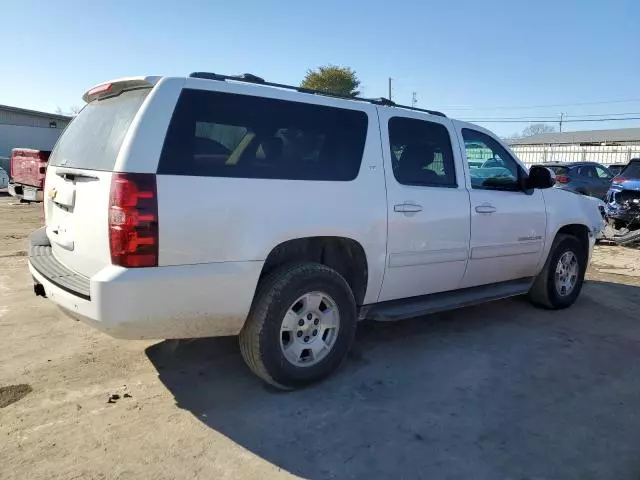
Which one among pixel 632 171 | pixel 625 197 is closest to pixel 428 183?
pixel 625 197

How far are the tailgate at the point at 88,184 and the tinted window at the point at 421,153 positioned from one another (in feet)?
6.49

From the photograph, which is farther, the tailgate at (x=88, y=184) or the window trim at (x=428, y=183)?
the window trim at (x=428, y=183)

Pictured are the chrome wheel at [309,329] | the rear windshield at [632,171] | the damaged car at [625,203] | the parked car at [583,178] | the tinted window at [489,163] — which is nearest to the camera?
the chrome wheel at [309,329]

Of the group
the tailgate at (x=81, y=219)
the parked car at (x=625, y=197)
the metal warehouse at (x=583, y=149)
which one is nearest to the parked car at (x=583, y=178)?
the parked car at (x=625, y=197)

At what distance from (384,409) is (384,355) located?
977 millimetres

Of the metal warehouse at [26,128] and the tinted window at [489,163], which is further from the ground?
the metal warehouse at [26,128]

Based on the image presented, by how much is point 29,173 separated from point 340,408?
8105 millimetres

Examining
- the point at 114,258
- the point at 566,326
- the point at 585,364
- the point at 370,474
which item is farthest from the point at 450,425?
the point at 566,326

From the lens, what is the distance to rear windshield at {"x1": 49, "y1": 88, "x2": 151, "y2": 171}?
3.19 metres

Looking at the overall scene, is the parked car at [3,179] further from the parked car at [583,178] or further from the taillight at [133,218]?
the taillight at [133,218]

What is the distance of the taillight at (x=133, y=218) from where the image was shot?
2.92 meters

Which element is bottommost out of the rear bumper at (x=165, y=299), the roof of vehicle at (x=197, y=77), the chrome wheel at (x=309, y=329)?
the chrome wheel at (x=309, y=329)

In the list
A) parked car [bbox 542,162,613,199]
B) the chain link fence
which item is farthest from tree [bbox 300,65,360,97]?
parked car [bbox 542,162,613,199]

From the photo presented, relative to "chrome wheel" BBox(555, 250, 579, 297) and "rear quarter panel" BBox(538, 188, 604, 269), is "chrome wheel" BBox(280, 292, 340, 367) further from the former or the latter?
"chrome wheel" BBox(555, 250, 579, 297)
